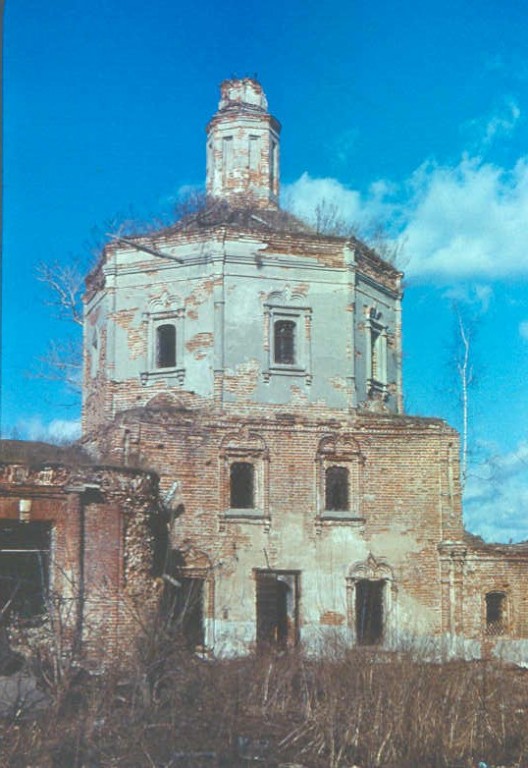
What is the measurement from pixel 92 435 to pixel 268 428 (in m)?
4.09

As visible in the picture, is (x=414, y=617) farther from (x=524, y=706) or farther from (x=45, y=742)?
(x=45, y=742)

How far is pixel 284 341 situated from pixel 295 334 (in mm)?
316

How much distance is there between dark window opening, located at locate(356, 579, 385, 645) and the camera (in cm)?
2464

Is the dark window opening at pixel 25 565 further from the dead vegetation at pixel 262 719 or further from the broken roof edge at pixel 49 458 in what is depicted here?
the dead vegetation at pixel 262 719

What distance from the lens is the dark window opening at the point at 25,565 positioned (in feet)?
59.8

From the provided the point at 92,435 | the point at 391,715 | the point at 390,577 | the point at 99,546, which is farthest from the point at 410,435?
the point at 391,715

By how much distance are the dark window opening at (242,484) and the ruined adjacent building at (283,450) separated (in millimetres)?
38

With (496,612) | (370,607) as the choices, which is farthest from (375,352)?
(496,612)

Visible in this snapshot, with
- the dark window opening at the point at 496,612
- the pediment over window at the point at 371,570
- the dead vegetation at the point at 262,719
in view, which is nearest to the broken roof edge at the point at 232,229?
the pediment over window at the point at 371,570

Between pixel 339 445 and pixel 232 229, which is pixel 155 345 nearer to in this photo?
pixel 232 229

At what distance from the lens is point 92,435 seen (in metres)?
24.7

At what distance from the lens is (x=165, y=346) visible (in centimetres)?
2620

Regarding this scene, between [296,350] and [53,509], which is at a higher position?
[296,350]

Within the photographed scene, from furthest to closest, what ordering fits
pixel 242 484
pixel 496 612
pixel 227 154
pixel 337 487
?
1. pixel 227 154
2. pixel 337 487
3. pixel 496 612
4. pixel 242 484
